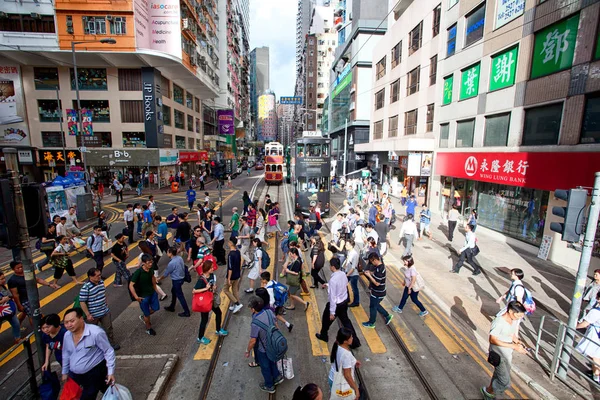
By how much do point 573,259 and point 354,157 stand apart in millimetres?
33137

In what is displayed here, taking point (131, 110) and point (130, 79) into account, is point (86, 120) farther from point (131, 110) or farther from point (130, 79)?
point (130, 79)

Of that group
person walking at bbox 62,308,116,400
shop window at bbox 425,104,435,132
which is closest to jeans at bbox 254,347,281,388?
person walking at bbox 62,308,116,400

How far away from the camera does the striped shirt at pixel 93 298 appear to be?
5.28m

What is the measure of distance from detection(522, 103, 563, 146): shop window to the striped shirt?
15370 millimetres

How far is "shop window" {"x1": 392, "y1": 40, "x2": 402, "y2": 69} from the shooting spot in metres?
26.6

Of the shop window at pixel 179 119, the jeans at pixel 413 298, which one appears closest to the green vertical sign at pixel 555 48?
the jeans at pixel 413 298

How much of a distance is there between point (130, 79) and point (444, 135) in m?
31.5

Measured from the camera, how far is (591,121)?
33.7 ft

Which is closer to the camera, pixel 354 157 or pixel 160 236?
pixel 160 236

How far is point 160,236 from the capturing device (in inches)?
381

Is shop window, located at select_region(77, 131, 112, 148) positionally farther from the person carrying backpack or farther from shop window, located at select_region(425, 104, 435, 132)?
the person carrying backpack

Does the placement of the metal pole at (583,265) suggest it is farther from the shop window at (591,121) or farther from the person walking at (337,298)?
the shop window at (591,121)

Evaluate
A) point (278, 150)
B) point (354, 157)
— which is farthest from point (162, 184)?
point (354, 157)

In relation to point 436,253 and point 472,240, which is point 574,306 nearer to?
point 472,240
